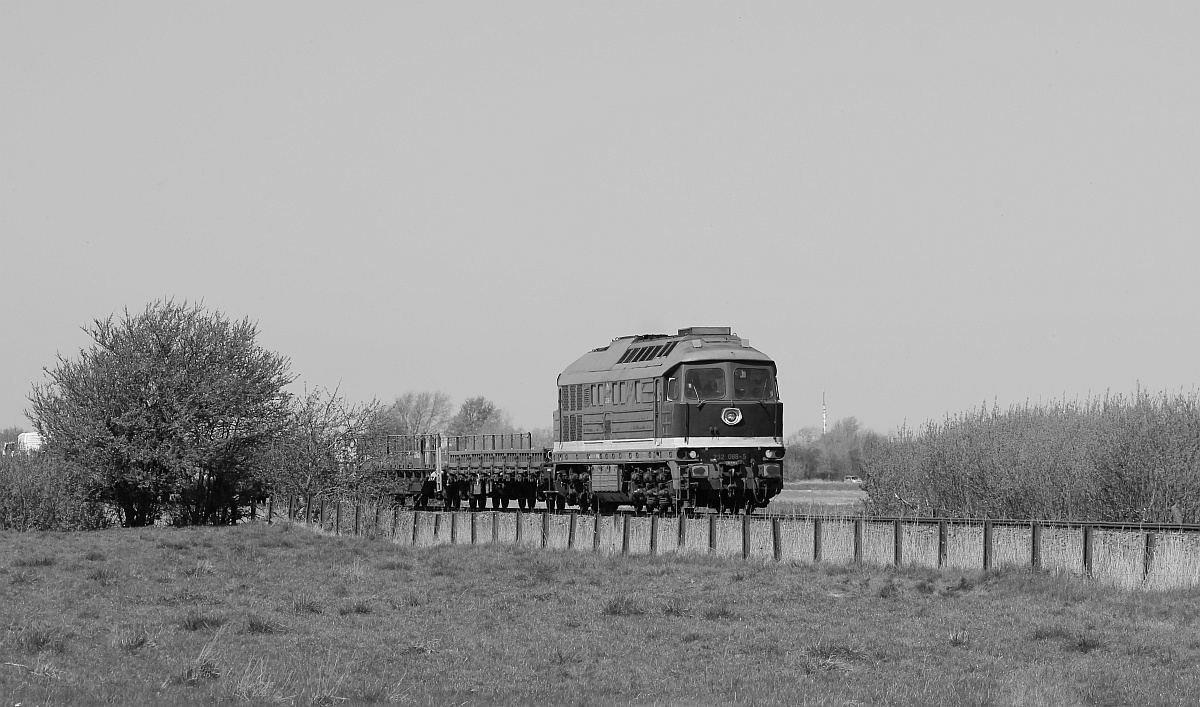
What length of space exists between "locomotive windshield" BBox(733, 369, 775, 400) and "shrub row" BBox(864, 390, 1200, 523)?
5.83 m

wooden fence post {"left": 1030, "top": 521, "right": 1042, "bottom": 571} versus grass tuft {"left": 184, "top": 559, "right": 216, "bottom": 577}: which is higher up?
wooden fence post {"left": 1030, "top": 521, "right": 1042, "bottom": 571}

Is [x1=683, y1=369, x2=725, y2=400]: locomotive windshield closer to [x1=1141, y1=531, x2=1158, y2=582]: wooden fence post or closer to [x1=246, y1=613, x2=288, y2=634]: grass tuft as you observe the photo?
[x1=1141, y1=531, x2=1158, y2=582]: wooden fence post

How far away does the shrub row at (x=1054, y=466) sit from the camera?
36.6m

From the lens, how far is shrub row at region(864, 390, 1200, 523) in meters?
36.6

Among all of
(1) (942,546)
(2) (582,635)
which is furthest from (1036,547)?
(2) (582,635)

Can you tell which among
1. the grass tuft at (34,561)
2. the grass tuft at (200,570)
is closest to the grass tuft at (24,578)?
the grass tuft at (34,561)

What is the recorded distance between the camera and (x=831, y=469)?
12094 cm

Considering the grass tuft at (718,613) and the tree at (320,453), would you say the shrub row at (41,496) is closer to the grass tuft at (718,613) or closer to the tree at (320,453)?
the tree at (320,453)

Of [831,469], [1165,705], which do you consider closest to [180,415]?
[1165,705]

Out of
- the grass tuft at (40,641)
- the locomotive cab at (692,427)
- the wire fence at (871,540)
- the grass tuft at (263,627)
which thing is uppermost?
the locomotive cab at (692,427)

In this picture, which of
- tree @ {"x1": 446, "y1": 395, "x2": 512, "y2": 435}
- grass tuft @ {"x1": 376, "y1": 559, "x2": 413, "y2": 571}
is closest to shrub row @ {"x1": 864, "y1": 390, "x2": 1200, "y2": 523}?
grass tuft @ {"x1": 376, "y1": 559, "x2": 413, "y2": 571}

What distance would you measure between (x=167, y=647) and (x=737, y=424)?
21130 millimetres

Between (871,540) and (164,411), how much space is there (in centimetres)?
2787

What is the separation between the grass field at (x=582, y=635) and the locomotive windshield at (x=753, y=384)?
28.4 ft
